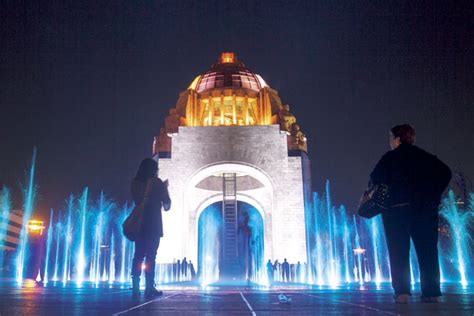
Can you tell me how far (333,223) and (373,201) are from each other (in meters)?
32.9

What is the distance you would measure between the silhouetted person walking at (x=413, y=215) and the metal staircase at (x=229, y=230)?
21850 mm

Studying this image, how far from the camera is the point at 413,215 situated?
4.41 meters

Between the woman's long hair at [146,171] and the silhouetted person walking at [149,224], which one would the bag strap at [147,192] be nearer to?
the silhouetted person walking at [149,224]

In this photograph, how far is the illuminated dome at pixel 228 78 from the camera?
105 ft

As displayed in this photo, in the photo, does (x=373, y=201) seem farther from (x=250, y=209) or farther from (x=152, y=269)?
(x=250, y=209)

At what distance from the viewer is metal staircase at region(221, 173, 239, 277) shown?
87.4 feet

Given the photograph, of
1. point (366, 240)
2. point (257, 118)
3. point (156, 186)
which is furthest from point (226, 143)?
point (366, 240)

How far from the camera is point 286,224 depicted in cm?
2350

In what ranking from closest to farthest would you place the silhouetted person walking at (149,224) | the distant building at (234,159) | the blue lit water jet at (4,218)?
the silhouetted person walking at (149,224) → the distant building at (234,159) → the blue lit water jet at (4,218)

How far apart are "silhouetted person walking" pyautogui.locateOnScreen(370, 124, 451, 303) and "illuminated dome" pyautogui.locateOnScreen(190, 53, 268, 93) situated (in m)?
27.4

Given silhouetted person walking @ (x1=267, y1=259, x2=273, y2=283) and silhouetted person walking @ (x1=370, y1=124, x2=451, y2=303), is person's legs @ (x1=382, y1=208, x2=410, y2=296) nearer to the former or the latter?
silhouetted person walking @ (x1=370, y1=124, x2=451, y2=303)

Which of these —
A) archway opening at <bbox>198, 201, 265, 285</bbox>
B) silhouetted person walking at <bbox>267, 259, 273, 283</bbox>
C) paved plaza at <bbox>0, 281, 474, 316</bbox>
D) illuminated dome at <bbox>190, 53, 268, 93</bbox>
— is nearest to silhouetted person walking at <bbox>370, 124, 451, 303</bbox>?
paved plaza at <bbox>0, 281, 474, 316</bbox>

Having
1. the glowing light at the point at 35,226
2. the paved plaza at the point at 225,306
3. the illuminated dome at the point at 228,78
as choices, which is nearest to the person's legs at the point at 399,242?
the paved plaza at the point at 225,306

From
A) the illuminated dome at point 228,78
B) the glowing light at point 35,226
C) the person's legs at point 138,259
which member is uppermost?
the illuminated dome at point 228,78
